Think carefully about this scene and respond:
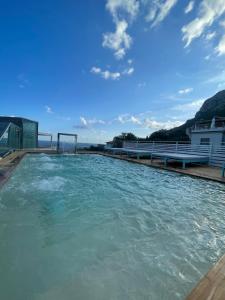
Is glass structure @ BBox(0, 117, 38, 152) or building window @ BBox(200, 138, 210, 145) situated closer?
building window @ BBox(200, 138, 210, 145)

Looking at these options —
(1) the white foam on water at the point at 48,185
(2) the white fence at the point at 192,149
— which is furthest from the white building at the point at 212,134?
(1) the white foam on water at the point at 48,185

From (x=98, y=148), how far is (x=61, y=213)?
16.2 meters

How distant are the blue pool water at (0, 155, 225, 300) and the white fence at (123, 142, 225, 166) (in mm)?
5344

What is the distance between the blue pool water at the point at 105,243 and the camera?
167 cm

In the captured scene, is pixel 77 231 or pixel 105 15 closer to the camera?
pixel 77 231

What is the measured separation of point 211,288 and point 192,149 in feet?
33.9

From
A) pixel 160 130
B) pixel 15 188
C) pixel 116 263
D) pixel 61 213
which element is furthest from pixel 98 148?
pixel 116 263

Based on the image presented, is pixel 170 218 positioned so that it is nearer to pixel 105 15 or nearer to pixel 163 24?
pixel 163 24

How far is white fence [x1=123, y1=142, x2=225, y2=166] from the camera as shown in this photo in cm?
898

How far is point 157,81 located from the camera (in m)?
10.3

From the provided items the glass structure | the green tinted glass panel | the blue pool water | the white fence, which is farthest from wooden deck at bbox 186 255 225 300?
the green tinted glass panel

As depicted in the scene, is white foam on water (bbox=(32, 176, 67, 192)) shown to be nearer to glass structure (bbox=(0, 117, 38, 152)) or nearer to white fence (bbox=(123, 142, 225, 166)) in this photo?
white fence (bbox=(123, 142, 225, 166))

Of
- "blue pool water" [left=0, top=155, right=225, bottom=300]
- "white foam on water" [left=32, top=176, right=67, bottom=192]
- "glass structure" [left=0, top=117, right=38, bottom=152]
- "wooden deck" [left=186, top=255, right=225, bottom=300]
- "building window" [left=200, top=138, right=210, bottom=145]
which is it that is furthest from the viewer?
"glass structure" [left=0, top=117, right=38, bottom=152]

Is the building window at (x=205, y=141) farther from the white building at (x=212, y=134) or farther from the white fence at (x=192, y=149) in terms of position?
the white fence at (x=192, y=149)
